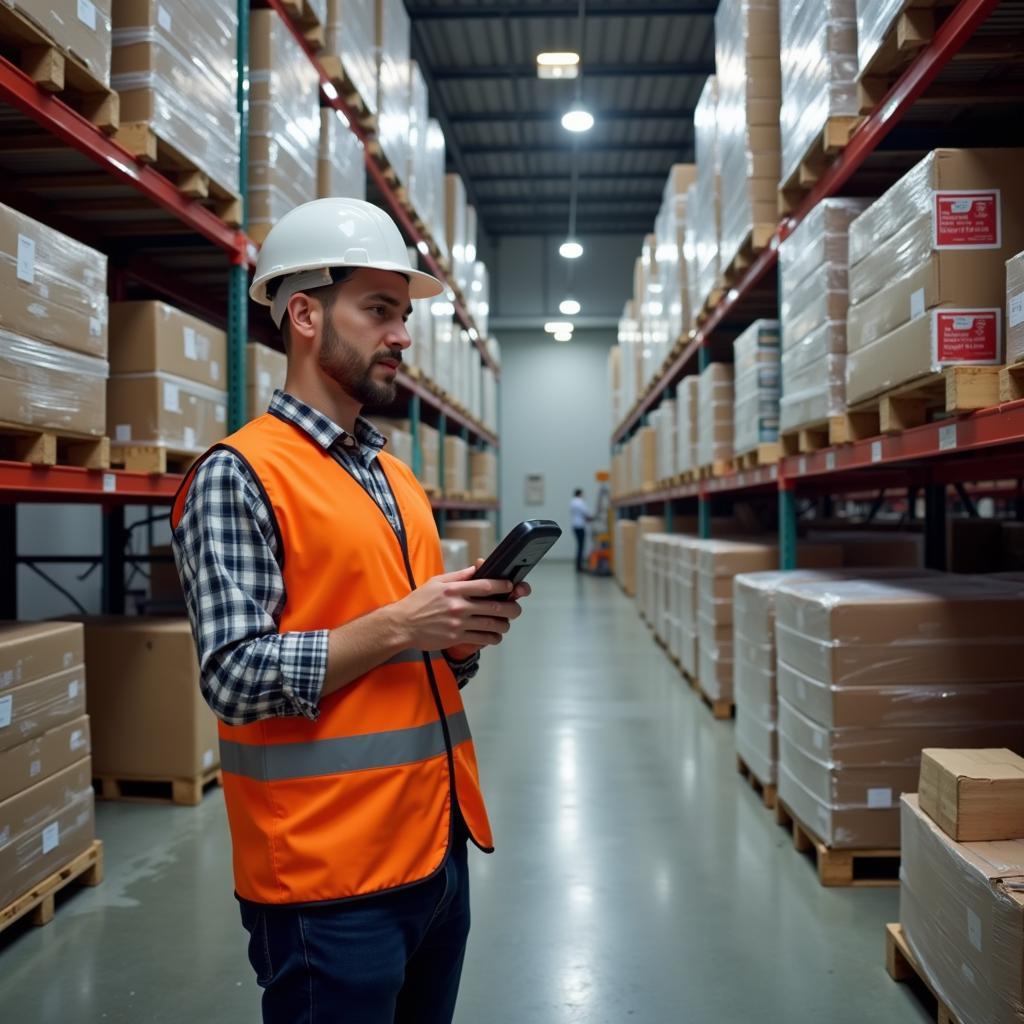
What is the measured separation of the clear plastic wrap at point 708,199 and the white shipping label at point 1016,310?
3.87 meters

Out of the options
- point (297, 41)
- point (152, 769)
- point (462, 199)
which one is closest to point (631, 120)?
point (462, 199)

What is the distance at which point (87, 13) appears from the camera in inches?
120

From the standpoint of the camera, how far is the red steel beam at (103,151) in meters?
2.77

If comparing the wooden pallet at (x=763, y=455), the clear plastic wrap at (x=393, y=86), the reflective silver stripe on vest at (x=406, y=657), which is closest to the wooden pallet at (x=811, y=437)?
the wooden pallet at (x=763, y=455)

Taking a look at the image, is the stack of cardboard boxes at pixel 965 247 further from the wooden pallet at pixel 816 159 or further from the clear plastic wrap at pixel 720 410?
the clear plastic wrap at pixel 720 410

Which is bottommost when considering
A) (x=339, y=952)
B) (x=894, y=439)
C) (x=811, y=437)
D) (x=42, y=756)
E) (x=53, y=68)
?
(x=42, y=756)

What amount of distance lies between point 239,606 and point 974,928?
1.76 metres

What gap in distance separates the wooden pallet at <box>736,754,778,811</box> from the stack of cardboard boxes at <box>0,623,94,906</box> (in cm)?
283

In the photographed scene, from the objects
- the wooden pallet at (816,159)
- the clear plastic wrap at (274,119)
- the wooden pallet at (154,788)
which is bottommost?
the wooden pallet at (154,788)

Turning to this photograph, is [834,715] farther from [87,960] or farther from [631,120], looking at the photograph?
[631,120]

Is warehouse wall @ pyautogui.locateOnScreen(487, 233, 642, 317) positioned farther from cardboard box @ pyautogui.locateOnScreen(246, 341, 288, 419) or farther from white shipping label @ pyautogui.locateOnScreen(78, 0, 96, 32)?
white shipping label @ pyautogui.locateOnScreen(78, 0, 96, 32)

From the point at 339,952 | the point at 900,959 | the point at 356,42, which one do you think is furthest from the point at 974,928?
the point at 356,42

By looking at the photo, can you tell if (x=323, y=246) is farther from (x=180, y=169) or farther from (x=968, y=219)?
(x=180, y=169)

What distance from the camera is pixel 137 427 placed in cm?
380
